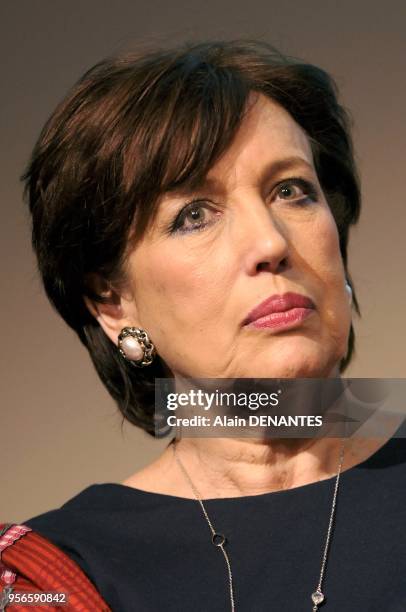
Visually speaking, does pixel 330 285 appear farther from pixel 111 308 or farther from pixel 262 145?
pixel 111 308

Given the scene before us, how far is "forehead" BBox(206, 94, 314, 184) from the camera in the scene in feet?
5.25

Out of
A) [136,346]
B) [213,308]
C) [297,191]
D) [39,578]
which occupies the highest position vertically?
[297,191]

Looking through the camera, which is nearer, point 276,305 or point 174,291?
point 276,305

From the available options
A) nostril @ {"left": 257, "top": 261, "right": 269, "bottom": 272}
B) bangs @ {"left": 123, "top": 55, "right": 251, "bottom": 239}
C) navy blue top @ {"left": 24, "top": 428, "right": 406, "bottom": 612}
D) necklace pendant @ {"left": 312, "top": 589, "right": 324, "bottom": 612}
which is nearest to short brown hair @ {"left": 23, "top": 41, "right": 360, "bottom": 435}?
bangs @ {"left": 123, "top": 55, "right": 251, "bottom": 239}

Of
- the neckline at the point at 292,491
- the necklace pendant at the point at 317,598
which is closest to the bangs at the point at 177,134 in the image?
the neckline at the point at 292,491

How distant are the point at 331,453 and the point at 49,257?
549mm

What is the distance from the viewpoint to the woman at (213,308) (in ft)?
4.96

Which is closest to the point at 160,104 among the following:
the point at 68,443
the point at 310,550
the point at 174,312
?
the point at 174,312

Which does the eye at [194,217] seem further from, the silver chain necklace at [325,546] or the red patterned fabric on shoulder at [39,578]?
the red patterned fabric on shoulder at [39,578]

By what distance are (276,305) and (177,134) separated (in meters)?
0.31

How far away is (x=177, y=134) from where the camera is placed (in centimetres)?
162

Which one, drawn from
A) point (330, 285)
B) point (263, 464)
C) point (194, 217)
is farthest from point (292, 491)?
point (194, 217)

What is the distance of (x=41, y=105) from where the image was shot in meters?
2.38

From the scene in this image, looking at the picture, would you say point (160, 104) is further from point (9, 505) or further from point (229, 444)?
point (9, 505)
